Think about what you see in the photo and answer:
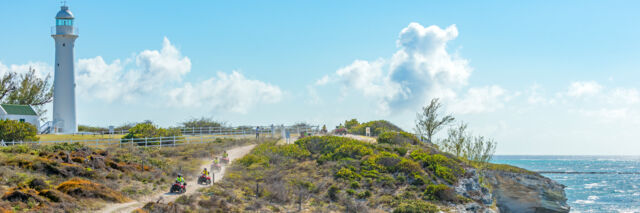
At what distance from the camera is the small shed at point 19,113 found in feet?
145

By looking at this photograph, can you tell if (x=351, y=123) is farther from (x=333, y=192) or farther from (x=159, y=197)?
(x=159, y=197)

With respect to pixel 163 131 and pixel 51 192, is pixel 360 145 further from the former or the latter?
pixel 51 192

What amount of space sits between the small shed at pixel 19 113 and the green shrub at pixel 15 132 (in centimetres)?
1134

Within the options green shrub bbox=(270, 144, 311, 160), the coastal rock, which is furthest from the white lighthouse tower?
the coastal rock

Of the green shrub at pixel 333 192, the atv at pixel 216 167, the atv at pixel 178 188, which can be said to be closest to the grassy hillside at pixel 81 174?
the atv at pixel 216 167

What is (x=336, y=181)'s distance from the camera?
2883cm

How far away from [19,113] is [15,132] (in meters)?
14.1

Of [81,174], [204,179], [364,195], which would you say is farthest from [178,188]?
[364,195]

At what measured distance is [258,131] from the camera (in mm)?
47250

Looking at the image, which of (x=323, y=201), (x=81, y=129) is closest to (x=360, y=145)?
(x=323, y=201)

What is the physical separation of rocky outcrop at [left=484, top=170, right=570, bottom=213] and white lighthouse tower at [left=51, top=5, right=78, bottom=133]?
38865 millimetres

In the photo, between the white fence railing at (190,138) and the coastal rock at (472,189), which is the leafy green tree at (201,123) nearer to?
the white fence railing at (190,138)

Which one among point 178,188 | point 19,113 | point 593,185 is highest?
point 19,113

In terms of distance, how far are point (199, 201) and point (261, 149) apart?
49.8ft
